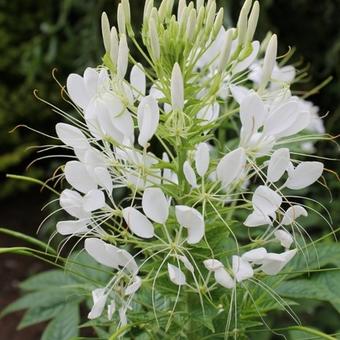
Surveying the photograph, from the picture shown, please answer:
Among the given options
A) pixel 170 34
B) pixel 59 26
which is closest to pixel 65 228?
pixel 170 34

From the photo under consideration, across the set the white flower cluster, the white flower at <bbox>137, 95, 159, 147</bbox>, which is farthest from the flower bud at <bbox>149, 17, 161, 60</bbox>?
the white flower at <bbox>137, 95, 159, 147</bbox>

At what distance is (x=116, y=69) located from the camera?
0.99m

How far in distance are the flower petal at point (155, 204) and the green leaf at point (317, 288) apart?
333 millimetres

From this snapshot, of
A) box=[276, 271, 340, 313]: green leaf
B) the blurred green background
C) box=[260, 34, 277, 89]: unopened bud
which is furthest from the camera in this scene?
the blurred green background

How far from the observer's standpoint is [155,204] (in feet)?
2.99

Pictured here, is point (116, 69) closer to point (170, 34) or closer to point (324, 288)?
point (170, 34)

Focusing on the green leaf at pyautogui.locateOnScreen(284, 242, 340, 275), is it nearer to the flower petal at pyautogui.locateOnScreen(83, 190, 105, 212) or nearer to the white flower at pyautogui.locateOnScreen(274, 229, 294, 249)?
the white flower at pyautogui.locateOnScreen(274, 229, 294, 249)

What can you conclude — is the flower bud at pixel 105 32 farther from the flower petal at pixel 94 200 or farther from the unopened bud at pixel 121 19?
the flower petal at pixel 94 200

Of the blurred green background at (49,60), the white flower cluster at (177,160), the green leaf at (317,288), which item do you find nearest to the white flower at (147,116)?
the white flower cluster at (177,160)

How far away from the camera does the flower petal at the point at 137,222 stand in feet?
3.01

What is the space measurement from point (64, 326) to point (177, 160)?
47 centimetres

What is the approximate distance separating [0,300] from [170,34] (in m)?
2.87

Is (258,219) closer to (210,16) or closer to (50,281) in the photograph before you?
(210,16)

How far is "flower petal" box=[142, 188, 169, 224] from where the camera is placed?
0.90 m
